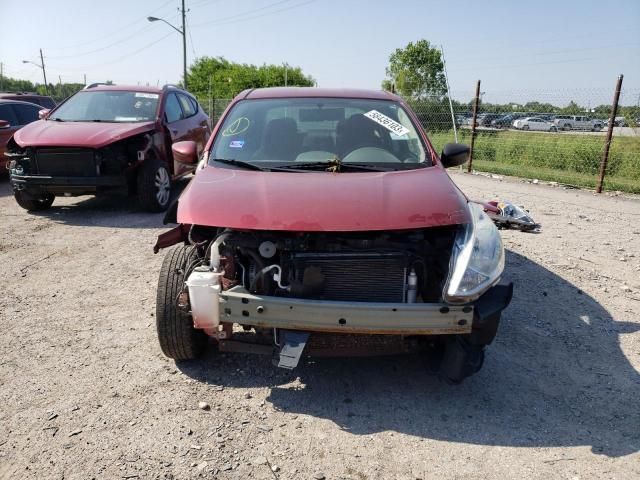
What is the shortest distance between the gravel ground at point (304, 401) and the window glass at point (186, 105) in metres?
4.76

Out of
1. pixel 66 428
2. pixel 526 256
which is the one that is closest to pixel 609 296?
pixel 526 256

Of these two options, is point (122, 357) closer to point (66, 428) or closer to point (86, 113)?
point (66, 428)

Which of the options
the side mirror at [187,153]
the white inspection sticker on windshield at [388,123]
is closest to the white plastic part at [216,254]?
the side mirror at [187,153]

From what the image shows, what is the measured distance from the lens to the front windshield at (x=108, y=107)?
7.47 m

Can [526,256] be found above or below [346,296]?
below

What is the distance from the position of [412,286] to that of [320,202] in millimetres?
692

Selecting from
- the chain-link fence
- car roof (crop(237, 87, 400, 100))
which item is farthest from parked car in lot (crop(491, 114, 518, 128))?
car roof (crop(237, 87, 400, 100))

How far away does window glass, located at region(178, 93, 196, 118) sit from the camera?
8711 millimetres

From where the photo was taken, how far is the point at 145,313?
3.97 m

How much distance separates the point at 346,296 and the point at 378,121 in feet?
5.81

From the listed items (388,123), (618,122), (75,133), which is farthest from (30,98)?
(618,122)

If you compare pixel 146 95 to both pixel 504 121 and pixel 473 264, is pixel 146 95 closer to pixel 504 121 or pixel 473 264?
pixel 473 264

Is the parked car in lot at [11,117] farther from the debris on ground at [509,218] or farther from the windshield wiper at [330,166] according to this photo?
the debris on ground at [509,218]

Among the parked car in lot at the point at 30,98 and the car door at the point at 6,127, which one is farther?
the parked car in lot at the point at 30,98
